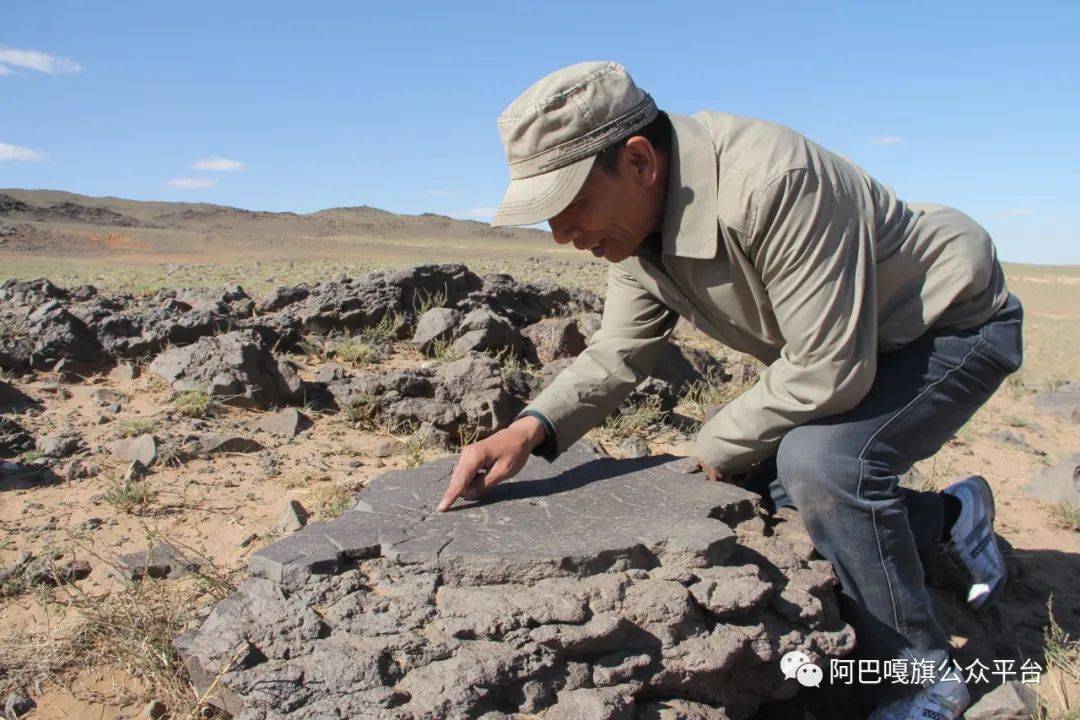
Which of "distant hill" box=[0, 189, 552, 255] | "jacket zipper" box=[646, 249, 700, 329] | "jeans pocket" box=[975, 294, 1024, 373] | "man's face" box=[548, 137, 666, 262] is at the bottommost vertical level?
"jeans pocket" box=[975, 294, 1024, 373]

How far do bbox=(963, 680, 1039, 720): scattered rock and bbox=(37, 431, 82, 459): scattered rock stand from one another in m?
3.52

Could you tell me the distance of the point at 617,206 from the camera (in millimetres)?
2291

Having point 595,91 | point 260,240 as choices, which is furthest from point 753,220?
point 260,240

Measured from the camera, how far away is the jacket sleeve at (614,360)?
2.84 metres

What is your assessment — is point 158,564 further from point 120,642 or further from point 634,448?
point 634,448

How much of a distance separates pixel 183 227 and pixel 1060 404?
135 ft

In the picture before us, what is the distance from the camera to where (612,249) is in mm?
2402

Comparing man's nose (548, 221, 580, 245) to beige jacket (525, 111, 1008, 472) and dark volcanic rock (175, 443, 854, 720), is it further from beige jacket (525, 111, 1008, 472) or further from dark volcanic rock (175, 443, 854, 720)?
dark volcanic rock (175, 443, 854, 720)

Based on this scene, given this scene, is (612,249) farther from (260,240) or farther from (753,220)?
(260,240)

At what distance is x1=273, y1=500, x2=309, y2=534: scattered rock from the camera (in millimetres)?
3303

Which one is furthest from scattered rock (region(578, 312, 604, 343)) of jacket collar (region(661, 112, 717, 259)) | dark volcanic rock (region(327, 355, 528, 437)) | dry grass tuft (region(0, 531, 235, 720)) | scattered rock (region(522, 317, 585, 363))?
jacket collar (region(661, 112, 717, 259))

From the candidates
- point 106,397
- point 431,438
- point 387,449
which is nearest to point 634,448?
point 431,438

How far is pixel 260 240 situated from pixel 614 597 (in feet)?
111

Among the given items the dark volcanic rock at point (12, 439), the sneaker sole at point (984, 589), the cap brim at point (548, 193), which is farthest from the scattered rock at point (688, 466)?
the dark volcanic rock at point (12, 439)
